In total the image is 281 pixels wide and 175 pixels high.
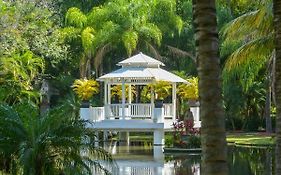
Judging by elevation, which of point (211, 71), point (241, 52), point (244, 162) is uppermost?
point (241, 52)

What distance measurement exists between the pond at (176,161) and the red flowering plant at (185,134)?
2.82 ft

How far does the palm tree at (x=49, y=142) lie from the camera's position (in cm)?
1148

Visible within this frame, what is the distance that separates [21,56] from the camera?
2419 centimetres

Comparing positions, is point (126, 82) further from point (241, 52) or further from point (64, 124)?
point (64, 124)

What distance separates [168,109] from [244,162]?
9.00 metres

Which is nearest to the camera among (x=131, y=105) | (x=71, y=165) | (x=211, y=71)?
(x=211, y=71)

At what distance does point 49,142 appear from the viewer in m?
11.5

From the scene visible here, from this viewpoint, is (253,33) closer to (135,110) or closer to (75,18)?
(135,110)

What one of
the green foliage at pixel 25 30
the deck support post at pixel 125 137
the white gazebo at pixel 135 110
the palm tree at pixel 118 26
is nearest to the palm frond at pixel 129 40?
the palm tree at pixel 118 26

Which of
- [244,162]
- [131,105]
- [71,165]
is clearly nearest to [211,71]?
[71,165]

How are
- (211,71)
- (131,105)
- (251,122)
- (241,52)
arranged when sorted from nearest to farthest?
1. (211,71)
2. (241,52)
3. (131,105)
4. (251,122)

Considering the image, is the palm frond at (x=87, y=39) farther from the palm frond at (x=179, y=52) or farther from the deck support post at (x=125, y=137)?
the deck support post at (x=125, y=137)

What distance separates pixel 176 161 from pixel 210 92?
16.1 m

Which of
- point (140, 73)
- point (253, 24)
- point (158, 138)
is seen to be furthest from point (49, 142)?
point (140, 73)
